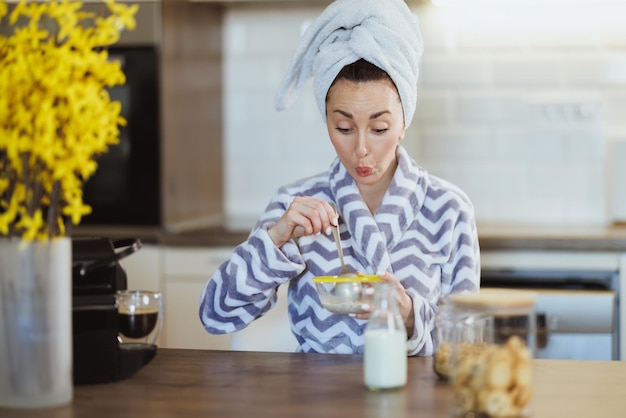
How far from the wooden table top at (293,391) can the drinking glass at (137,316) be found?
2.3 inches

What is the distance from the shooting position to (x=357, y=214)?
6.93 ft

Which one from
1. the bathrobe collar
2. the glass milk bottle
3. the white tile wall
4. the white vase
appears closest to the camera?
the white vase

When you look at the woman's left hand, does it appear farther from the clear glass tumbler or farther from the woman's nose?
the clear glass tumbler

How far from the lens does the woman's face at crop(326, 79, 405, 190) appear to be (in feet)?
6.57

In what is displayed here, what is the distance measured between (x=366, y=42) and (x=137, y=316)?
0.77 metres

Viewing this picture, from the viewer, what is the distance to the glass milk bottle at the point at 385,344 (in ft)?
4.79

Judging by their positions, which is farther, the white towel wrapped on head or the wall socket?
the wall socket

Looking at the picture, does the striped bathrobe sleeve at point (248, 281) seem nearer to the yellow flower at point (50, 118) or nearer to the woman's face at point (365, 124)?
the woman's face at point (365, 124)

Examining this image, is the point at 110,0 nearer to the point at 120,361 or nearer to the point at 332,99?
the point at 120,361

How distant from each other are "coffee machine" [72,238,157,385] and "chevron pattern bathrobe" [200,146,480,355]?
430mm

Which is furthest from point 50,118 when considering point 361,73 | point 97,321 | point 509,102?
point 509,102

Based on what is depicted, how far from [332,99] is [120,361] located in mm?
774

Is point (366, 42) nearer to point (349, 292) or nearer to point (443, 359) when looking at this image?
point (349, 292)

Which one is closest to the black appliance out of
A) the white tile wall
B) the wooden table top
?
the white tile wall
